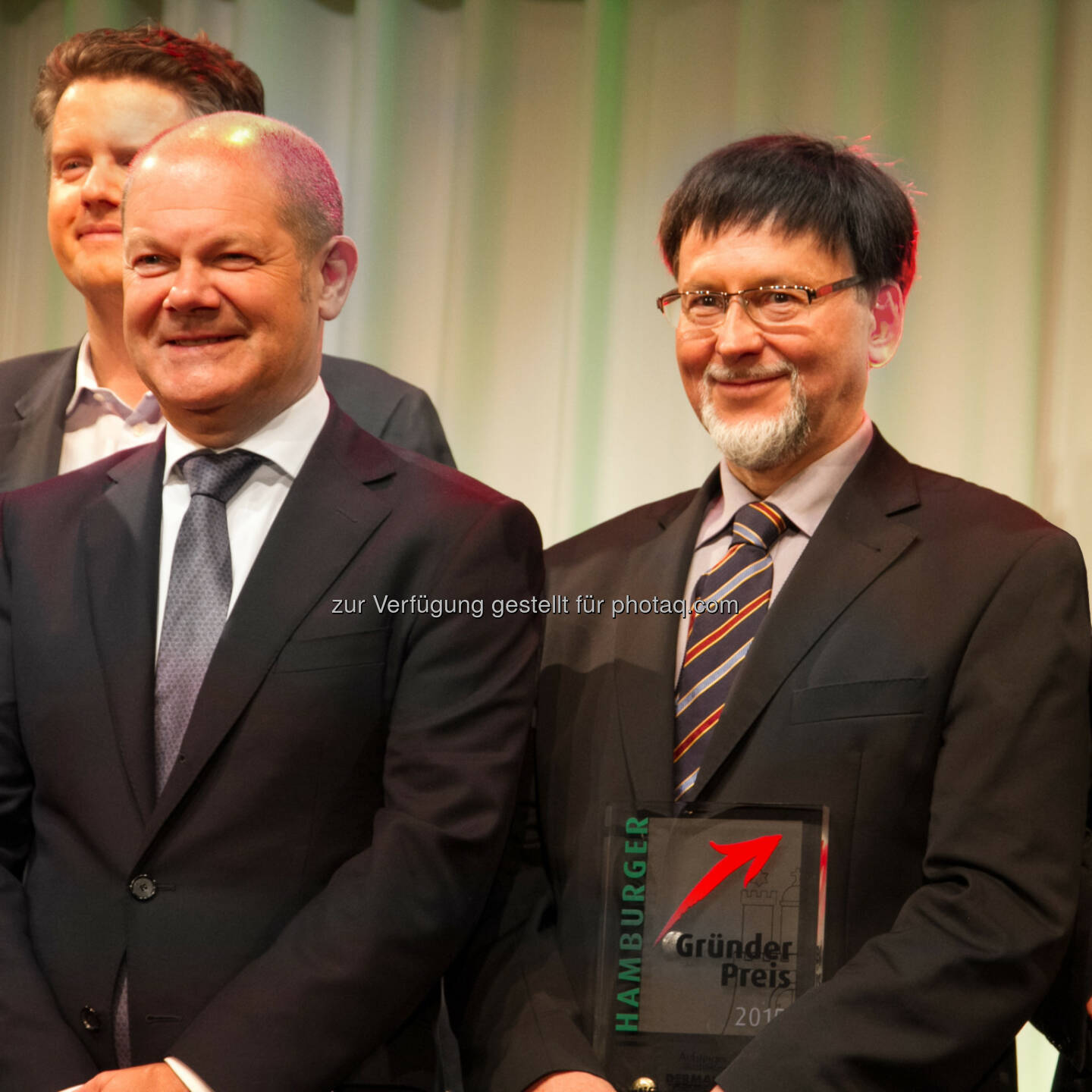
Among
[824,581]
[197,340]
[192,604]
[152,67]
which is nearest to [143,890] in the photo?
[192,604]

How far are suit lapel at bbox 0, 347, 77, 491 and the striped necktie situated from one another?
1086 mm

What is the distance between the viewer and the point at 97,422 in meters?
2.50

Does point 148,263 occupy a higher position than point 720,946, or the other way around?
point 148,263

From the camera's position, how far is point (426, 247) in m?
3.49

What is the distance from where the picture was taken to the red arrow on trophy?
1698 millimetres

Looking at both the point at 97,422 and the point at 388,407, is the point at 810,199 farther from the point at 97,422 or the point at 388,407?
the point at 97,422

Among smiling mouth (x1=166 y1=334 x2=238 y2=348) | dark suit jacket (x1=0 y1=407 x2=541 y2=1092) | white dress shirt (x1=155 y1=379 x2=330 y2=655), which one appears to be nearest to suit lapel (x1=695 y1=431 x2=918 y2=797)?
dark suit jacket (x1=0 y1=407 x2=541 y2=1092)

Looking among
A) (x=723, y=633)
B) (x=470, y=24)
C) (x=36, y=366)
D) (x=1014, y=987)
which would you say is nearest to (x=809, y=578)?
(x=723, y=633)

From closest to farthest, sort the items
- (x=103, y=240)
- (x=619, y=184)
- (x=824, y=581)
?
(x=824, y=581) → (x=103, y=240) → (x=619, y=184)

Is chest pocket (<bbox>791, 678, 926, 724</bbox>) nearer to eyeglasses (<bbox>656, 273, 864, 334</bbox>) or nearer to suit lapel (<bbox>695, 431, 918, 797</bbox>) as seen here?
suit lapel (<bbox>695, 431, 918, 797</bbox>)

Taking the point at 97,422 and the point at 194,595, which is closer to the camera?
the point at 194,595

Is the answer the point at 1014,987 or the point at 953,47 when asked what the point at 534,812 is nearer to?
the point at 1014,987

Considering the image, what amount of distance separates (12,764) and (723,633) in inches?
35.2

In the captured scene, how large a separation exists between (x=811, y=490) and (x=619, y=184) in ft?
4.90
